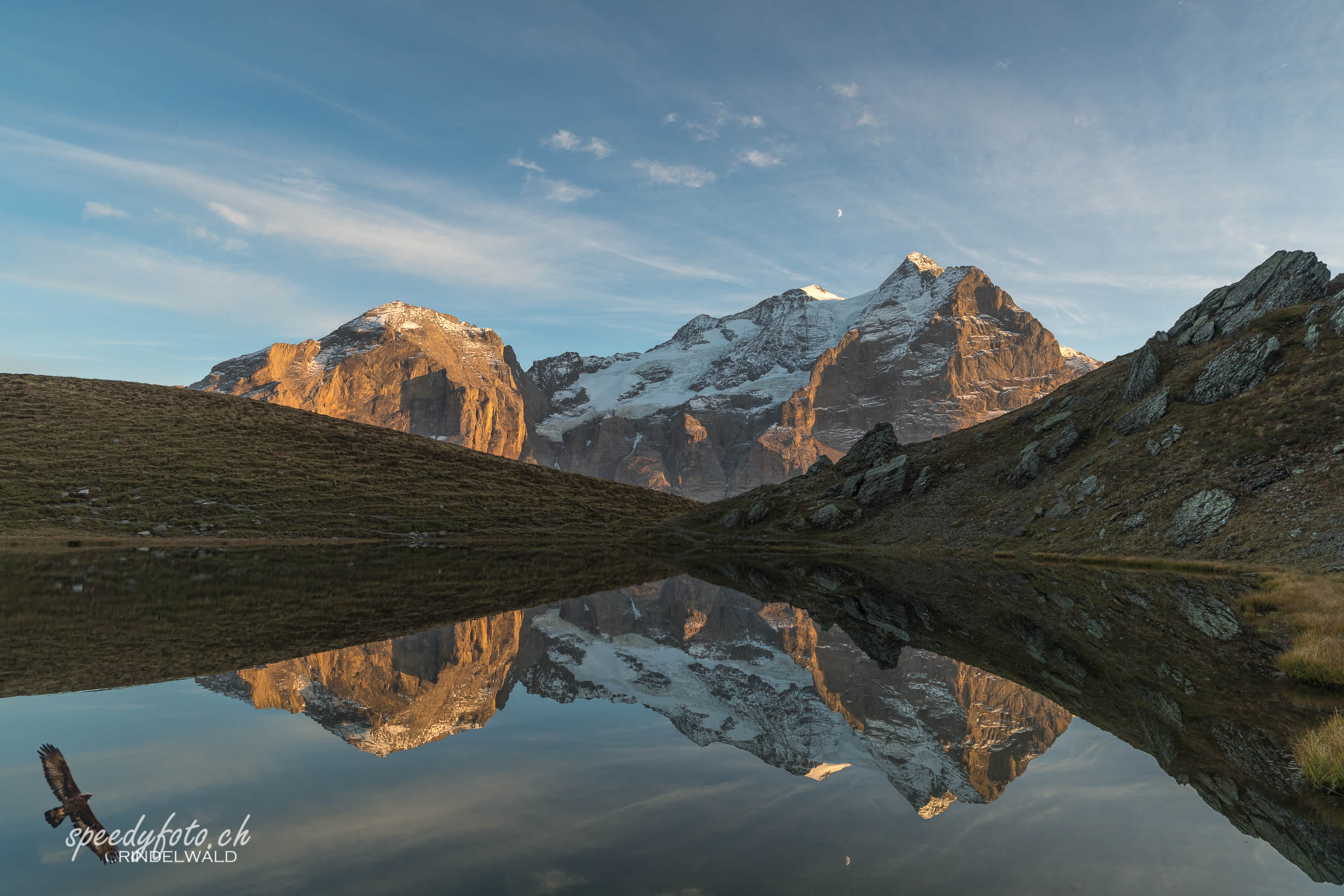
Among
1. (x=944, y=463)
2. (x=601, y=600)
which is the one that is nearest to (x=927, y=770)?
(x=601, y=600)

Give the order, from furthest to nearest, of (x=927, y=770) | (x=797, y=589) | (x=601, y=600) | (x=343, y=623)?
(x=797, y=589) → (x=601, y=600) → (x=343, y=623) → (x=927, y=770)

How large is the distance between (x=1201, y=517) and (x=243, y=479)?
109078 millimetres

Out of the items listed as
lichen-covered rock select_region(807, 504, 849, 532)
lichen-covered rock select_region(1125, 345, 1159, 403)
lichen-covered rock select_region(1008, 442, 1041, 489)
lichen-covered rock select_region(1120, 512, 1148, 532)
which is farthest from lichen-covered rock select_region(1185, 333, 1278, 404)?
lichen-covered rock select_region(807, 504, 849, 532)

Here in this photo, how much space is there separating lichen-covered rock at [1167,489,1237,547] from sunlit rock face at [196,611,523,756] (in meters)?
58.6

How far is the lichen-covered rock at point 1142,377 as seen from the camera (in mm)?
82312

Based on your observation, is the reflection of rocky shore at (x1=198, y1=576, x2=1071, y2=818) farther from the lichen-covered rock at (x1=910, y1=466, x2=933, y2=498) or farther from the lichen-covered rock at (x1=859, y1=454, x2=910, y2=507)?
the lichen-covered rock at (x1=859, y1=454, x2=910, y2=507)

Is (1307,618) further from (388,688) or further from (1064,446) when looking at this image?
(1064,446)

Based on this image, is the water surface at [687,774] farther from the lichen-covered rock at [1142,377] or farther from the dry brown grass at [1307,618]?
the lichen-covered rock at [1142,377]

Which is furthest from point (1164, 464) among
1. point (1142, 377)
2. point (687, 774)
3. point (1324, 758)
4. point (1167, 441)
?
point (687, 774)

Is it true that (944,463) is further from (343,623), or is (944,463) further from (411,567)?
(343,623)

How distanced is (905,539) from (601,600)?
200 feet

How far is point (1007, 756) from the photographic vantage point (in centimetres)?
1191

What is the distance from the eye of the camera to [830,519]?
9725cm

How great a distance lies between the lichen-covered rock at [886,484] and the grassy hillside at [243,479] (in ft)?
128
